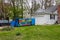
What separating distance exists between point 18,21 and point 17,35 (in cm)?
1477

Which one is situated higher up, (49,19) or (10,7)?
(10,7)

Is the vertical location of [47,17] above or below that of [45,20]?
above

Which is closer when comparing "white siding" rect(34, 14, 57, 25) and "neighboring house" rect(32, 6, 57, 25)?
"white siding" rect(34, 14, 57, 25)

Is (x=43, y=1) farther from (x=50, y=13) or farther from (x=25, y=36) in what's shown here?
(x=25, y=36)

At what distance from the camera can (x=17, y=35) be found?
15.4m

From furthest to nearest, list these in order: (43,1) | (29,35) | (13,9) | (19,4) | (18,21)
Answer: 1. (43,1)
2. (19,4)
3. (13,9)
4. (18,21)
5. (29,35)

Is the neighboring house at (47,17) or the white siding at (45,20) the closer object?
the white siding at (45,20)

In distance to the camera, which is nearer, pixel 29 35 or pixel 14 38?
pixel 14 38

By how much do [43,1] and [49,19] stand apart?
52.3 feet

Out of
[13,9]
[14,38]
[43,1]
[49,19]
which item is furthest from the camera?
[43,1]

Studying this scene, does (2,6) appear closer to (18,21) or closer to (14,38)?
(18,21)

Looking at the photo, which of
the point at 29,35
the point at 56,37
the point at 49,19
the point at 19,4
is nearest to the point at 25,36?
the point at 29,35

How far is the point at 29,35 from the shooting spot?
1562cm

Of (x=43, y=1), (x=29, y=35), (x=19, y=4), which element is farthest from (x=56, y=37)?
(x=43, y=1)
